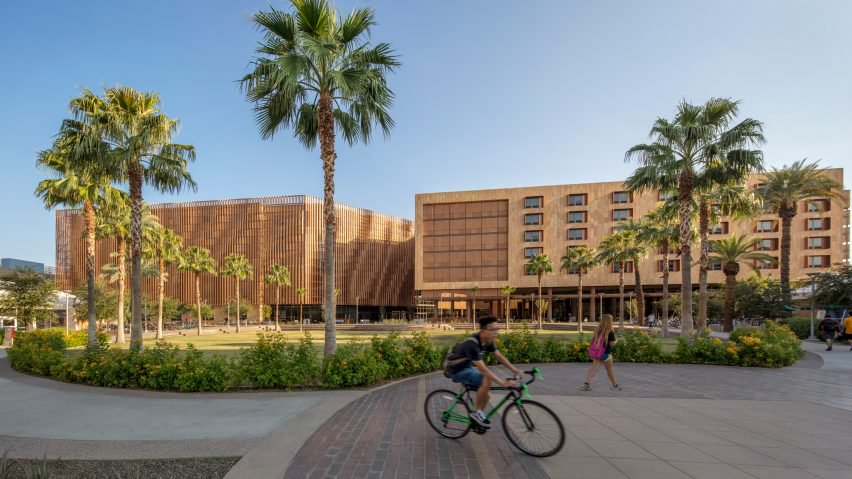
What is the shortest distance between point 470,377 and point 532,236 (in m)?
72.5

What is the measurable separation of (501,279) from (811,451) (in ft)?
238

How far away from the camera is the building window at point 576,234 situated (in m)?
73.6

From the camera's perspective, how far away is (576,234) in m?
73.9

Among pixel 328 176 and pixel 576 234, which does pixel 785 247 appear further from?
pixel 576 234

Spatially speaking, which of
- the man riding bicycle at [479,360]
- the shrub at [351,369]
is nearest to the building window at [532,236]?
the shrub at [351,369]

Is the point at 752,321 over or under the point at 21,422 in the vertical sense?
under

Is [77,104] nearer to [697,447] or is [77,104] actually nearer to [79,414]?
[79,414]

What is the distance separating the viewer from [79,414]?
7.85 m

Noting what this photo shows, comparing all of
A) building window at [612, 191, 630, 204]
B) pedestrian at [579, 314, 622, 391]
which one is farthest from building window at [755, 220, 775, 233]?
pedestrian at [579, 314, 622, 391]

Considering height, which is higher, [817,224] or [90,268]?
[817,224]

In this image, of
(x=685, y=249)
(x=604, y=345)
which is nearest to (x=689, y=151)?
(x=685, y=249)

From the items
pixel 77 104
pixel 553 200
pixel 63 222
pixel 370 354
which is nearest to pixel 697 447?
pixel 370 354

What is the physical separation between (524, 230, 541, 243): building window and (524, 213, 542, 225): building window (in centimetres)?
159

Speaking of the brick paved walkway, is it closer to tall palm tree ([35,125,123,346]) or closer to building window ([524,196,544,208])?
tall palm tree ([35,125,123,346])
